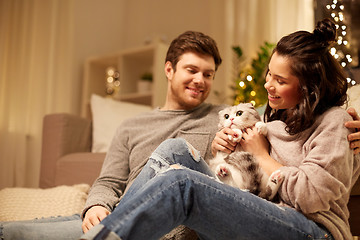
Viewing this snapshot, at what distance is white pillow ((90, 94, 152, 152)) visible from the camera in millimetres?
2160

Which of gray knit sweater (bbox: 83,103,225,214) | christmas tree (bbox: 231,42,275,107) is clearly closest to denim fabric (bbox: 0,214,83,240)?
gray knit sweater (bbox: 83,103,225,214)

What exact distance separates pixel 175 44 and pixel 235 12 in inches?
71.5

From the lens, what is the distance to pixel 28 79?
306 cm

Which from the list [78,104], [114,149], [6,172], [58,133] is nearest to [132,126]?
[114,149]

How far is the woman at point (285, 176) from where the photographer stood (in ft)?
2.78

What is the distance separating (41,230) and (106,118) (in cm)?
119

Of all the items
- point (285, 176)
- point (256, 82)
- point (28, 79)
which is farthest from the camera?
point (28, 79)

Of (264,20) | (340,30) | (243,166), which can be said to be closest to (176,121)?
(243,166)

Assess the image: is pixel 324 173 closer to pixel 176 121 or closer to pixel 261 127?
pixel 261 127

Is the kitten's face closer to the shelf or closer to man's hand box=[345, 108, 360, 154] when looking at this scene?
man's hand box=[345, 108, 360, 154]

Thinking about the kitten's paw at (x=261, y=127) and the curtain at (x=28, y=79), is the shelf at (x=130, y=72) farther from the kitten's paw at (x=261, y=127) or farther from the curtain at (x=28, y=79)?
the kitten's paw at (x=261, y=127)

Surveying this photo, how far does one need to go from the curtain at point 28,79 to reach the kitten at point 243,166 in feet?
7.28

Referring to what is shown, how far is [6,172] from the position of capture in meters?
2.85

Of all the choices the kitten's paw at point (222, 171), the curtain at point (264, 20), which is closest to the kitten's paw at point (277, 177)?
the kitten's paw at point (222, 171)
